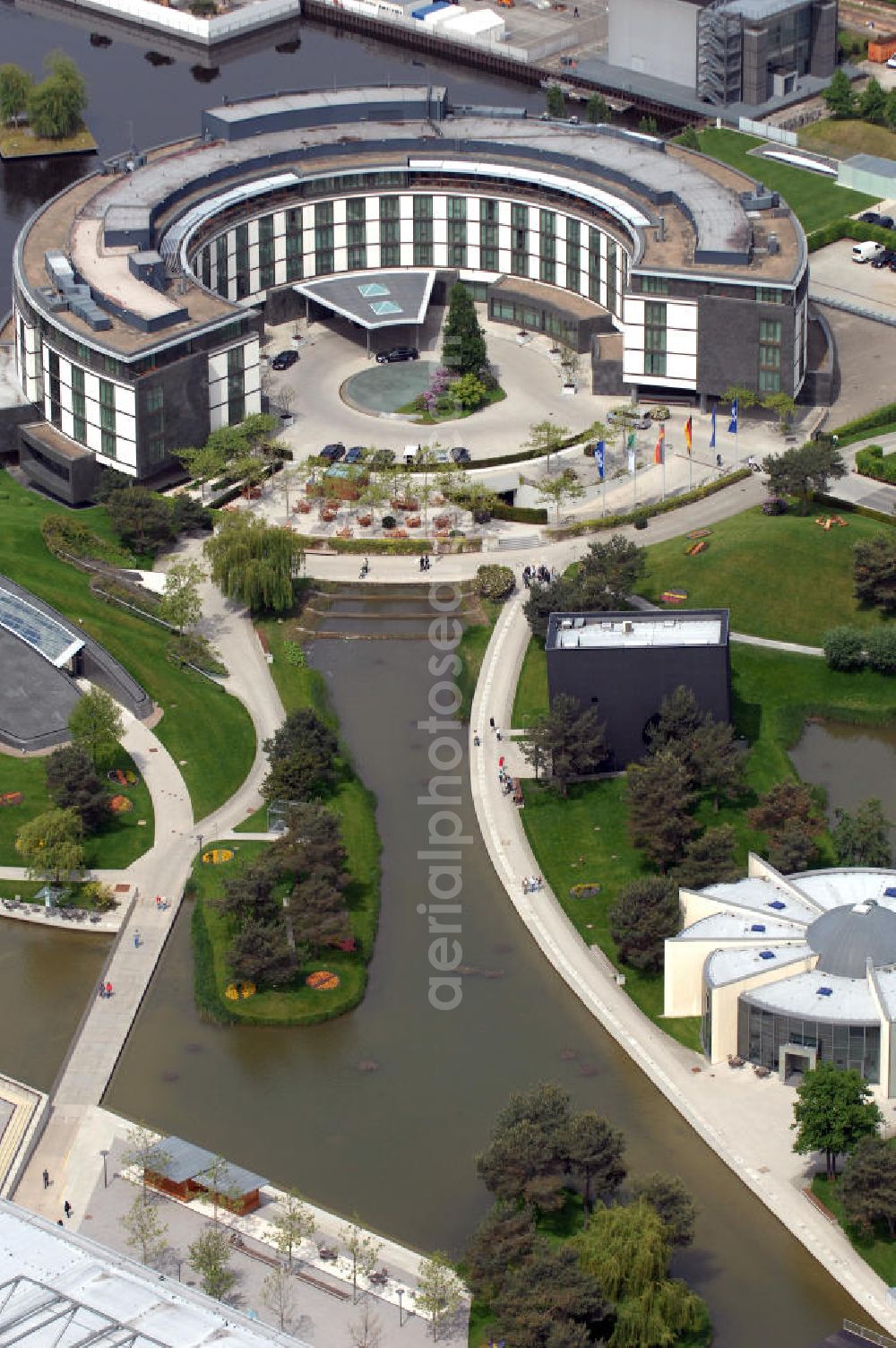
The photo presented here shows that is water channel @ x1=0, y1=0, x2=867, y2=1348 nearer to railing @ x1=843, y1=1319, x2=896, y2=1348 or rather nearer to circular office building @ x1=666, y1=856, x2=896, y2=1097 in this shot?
railing @ x1=843, y1=1319, x2=896, y2=1348

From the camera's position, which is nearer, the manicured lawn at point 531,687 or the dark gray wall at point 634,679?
the dark gray wall at point 634,679

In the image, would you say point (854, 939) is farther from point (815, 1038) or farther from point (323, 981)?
point (323, 981)

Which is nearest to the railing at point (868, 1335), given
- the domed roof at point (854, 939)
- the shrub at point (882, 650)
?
the domed roof at point (854, 939)

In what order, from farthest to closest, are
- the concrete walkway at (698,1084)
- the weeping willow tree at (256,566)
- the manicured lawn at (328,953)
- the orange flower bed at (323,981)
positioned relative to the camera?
the weeping willow tree at (256,566)
the orange flower bed at (323,981)
the manicured lawn at (328,953)
the concrete walkway at (698,1084)

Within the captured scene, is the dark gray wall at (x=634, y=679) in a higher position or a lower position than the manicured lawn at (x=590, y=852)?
higher

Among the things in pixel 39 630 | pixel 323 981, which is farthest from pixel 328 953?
pixel 39 630

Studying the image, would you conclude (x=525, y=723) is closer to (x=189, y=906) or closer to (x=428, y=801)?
(x=428, y=801)

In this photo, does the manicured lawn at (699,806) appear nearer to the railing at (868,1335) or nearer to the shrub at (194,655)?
the shrub at (194,655)

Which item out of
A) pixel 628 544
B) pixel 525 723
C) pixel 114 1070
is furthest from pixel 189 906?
pixel 628 544
